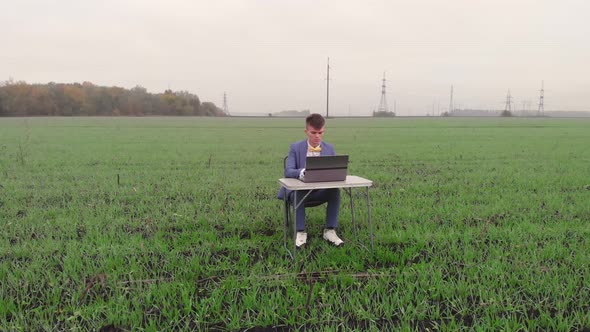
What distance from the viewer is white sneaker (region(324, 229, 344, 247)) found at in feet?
16.2

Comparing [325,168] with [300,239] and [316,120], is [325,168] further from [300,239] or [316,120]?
[300,239]

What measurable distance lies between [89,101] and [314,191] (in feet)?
334

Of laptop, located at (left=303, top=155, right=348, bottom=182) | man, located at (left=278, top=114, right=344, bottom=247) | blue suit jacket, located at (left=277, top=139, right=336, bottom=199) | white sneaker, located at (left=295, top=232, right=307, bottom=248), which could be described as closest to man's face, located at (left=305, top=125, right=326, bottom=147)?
man, located at (left=278, top=114, right=344, bottom=247)

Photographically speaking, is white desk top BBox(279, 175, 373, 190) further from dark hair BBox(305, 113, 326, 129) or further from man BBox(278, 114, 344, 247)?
dark hair BBox(305, 113, 326, 129)

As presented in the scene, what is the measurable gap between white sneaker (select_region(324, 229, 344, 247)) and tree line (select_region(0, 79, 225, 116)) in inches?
3827

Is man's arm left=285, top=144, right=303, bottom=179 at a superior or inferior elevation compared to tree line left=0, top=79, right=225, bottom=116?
inferior

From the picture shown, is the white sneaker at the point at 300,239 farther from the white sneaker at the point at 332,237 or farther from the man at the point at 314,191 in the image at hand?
the white sneaker at the point at 332,237

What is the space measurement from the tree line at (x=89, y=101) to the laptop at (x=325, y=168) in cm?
9765

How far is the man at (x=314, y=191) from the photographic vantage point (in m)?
4.85

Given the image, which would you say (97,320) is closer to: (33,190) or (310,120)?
(310,120)

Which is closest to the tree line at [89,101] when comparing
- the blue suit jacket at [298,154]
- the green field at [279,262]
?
the green field at [279,262]

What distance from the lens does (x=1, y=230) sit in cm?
554

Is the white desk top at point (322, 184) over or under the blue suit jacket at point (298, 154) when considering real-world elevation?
under

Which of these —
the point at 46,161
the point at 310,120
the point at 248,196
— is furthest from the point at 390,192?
the point at 46,161
